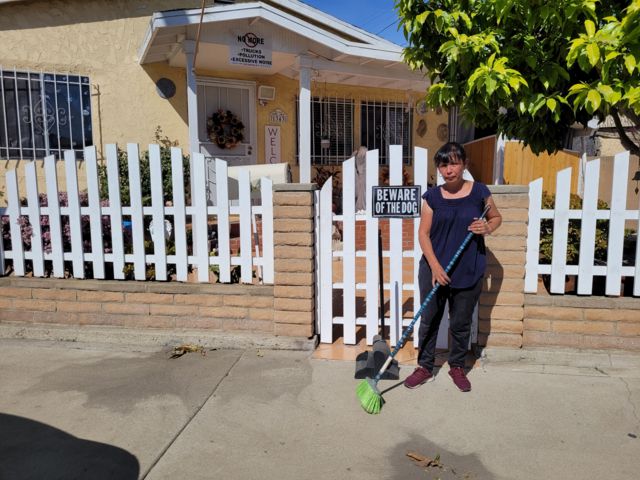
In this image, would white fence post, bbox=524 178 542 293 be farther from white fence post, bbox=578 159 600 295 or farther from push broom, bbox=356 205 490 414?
push broom, bbox=356 205 490 414

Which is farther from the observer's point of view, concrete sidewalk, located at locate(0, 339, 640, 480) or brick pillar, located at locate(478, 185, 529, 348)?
brick pillar, located at locate(478, 185, 529, 348)

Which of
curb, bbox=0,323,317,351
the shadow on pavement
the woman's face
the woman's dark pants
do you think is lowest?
the shadow on pavement

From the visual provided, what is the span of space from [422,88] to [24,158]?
23.4 ft

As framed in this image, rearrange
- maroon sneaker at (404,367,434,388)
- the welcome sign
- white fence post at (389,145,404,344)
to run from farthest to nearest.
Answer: the welcome sign < white fence post at (389,145,404,344) < maroon sneaker at (404,367,434,388)

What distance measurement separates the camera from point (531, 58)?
133 inches

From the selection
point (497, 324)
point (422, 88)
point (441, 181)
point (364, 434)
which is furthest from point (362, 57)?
point (364, 434)

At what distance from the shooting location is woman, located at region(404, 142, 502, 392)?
345 centimetres

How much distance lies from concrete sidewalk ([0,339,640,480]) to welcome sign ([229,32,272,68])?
5.16m

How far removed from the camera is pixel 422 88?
10.4 metres

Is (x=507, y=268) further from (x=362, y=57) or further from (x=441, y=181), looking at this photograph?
(x=362, y=57)

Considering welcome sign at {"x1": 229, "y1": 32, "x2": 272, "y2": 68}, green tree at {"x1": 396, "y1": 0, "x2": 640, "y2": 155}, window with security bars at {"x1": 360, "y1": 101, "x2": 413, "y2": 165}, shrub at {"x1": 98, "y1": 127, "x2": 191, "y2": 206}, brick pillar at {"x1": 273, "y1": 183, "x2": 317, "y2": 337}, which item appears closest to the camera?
green tree at {"x1": 396, "y1": 0, "x2": 640, "y2": 155}

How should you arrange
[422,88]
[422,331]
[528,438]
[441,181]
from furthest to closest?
[422,88], [441,181], [422,331], [528,438]

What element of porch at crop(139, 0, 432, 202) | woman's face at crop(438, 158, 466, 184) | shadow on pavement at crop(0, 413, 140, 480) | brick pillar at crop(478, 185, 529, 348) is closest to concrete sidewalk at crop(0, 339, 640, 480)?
shadow on pavement at crop(0, 413, 140, 480)

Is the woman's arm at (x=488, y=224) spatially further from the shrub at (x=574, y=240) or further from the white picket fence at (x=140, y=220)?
the white picket fence at (x=140, y=220)
